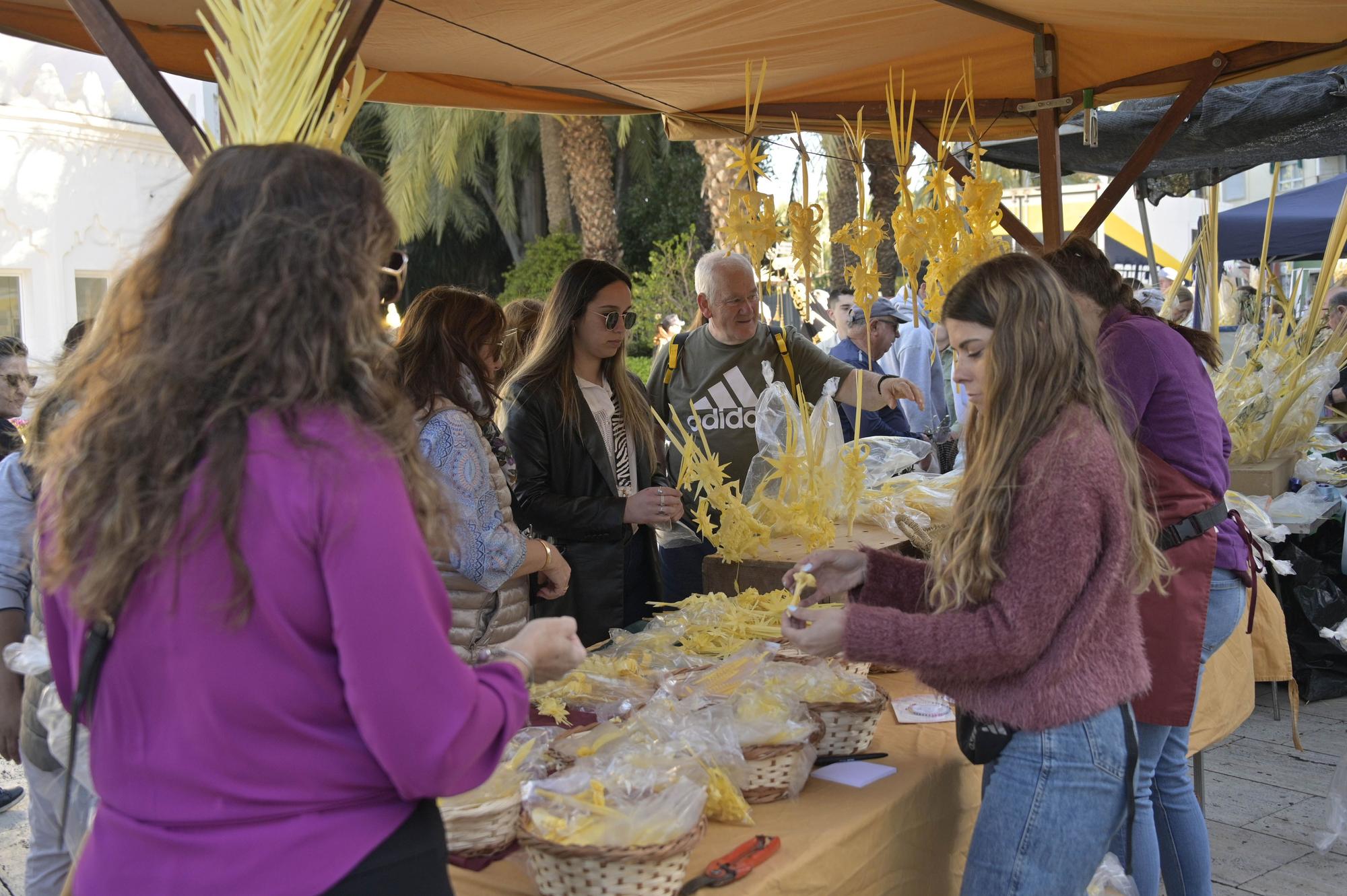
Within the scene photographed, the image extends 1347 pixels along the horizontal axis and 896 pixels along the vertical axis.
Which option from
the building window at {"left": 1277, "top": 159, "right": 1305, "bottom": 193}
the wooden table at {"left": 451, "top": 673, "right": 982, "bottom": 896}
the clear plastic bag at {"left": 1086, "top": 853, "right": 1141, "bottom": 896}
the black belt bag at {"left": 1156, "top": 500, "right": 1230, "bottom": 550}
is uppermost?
the building window at {"left": 1277, "top": 159, "right": 1305, "bottom": 193}

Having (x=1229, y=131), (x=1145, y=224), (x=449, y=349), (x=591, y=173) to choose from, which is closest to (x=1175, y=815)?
(x=449, y=349)

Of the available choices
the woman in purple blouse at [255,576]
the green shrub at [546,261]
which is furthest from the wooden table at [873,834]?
the green shrub at [546,261]

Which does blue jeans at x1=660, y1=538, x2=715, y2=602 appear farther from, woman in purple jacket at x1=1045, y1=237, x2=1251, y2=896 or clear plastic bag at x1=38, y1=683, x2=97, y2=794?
clear plastic bag at x1=38, y1=683, x2=97, y2=794

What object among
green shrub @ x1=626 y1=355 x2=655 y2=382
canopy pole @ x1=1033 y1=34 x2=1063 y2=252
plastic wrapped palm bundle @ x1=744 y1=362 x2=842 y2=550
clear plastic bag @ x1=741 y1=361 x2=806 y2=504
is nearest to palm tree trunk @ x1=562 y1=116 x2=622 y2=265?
green shrub @ x1=626 y1=355 x2=655 y2=382

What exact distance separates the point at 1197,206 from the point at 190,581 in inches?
1088

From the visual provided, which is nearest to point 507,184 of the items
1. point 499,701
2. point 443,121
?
point 443,121

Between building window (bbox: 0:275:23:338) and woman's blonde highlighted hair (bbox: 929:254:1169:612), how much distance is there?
433 inches

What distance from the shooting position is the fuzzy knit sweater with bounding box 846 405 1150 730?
Result: 1.62 meters

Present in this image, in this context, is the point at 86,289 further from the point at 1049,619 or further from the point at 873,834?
the point at 1049,619

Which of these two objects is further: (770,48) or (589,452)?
(770,48)

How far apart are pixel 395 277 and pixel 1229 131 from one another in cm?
530

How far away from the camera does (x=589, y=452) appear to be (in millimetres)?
3338

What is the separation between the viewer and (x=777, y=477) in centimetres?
326

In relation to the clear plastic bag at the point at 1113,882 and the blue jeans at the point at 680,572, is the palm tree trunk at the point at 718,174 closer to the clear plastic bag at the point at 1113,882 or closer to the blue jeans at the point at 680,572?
the blue jeans at the point at 680,572
